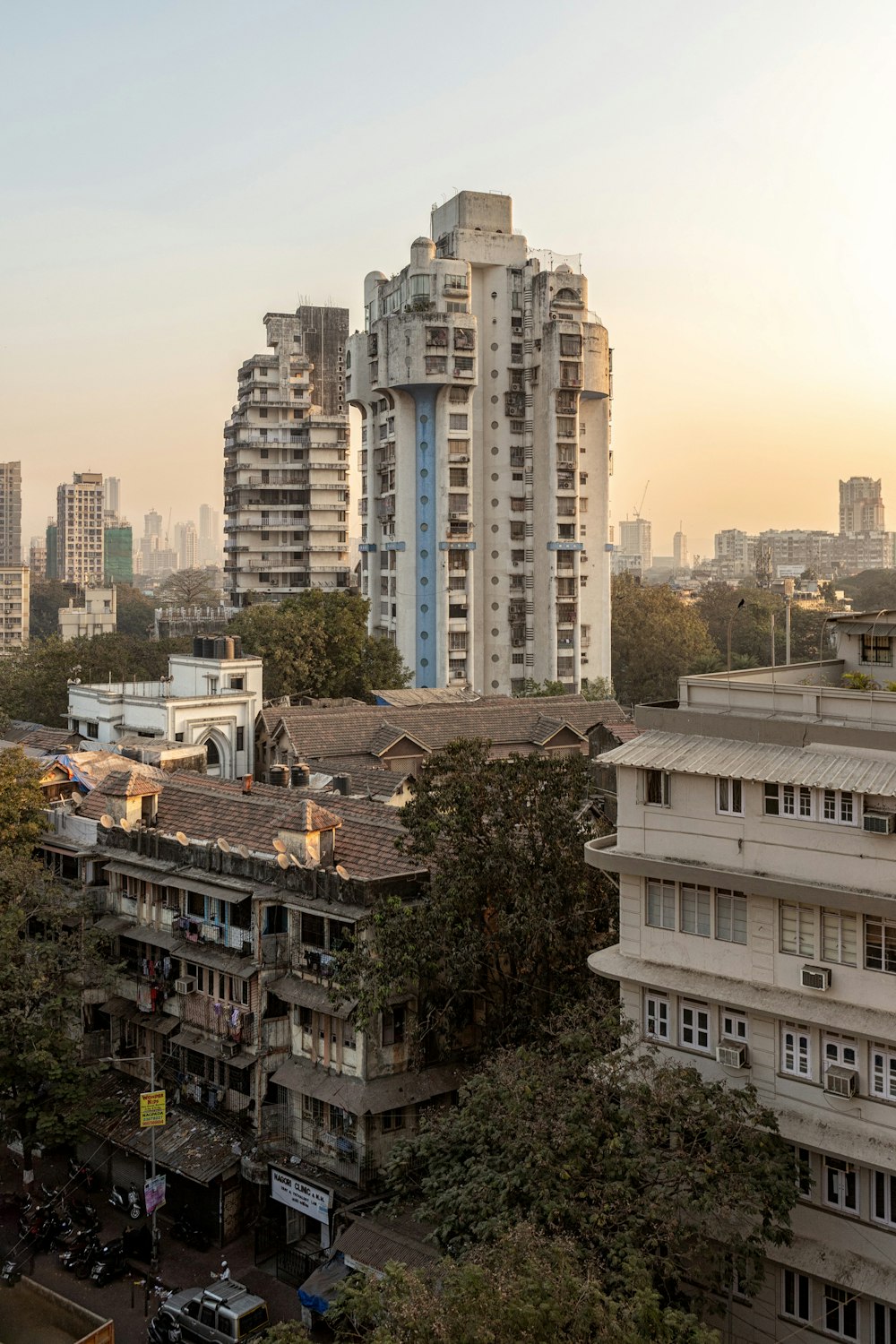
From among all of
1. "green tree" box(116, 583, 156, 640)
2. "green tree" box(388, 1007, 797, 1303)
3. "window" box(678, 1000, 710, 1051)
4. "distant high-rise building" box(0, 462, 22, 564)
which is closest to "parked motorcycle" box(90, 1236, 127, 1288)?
"green tree" box(388, 1007, 797, 1303)

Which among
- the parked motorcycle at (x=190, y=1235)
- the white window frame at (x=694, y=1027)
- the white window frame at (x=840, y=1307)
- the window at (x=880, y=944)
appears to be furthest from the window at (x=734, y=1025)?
the parked motorcycle at (x=190, y=1235)

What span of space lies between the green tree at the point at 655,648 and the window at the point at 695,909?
62698 millimetres

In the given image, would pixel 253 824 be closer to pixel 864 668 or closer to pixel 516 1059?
pixel 516 1059

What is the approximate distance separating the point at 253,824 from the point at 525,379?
5677cm

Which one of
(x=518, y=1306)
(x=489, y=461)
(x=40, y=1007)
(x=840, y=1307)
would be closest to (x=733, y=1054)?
(x=840, y=1307)

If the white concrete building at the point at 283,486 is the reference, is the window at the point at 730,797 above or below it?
below

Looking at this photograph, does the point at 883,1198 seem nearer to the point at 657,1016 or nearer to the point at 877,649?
the point at 657,1016

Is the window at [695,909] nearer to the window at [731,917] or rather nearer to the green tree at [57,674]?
the window at [731,917]

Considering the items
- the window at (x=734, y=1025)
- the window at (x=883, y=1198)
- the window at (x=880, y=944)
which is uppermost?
the window at (x=880, y=944)

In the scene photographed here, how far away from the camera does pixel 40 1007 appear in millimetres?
26828

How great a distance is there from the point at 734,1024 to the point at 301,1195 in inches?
387

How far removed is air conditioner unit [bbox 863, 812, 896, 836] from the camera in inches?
719

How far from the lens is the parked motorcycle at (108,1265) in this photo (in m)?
25.1

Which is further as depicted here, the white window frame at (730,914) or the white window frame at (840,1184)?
the white window frame at (730,914)
